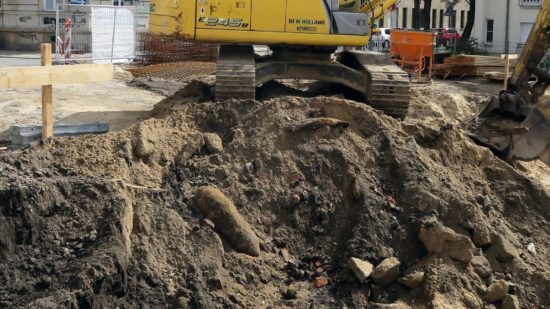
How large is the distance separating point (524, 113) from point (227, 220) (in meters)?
5.48

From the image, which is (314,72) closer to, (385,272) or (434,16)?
(385,272)

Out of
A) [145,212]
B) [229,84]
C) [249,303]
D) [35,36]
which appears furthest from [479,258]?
[35,36]

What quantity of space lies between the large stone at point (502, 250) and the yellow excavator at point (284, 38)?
11.9 ft

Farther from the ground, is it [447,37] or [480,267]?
[447,37]

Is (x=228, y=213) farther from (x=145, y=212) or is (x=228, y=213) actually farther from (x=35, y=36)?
(x=35, y=36)

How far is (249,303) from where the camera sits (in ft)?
28.0

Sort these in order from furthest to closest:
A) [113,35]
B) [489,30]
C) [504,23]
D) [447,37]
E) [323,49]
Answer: [447,37] < [489,30] < [504,23] < [113,35] < [323,49]

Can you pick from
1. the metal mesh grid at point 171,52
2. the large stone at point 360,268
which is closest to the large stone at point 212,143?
the large stone at point 360,268

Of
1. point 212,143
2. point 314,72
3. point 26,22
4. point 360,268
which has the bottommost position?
point 360,268

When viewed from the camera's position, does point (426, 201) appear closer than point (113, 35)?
Yes

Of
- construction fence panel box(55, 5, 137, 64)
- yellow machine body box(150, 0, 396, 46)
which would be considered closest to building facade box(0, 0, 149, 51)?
construction fence panel box(55, 5, 137, 64)

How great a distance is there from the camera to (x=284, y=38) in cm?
1283

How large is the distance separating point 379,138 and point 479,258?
2.01 metres

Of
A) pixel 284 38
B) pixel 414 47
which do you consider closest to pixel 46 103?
pixel 284 38
